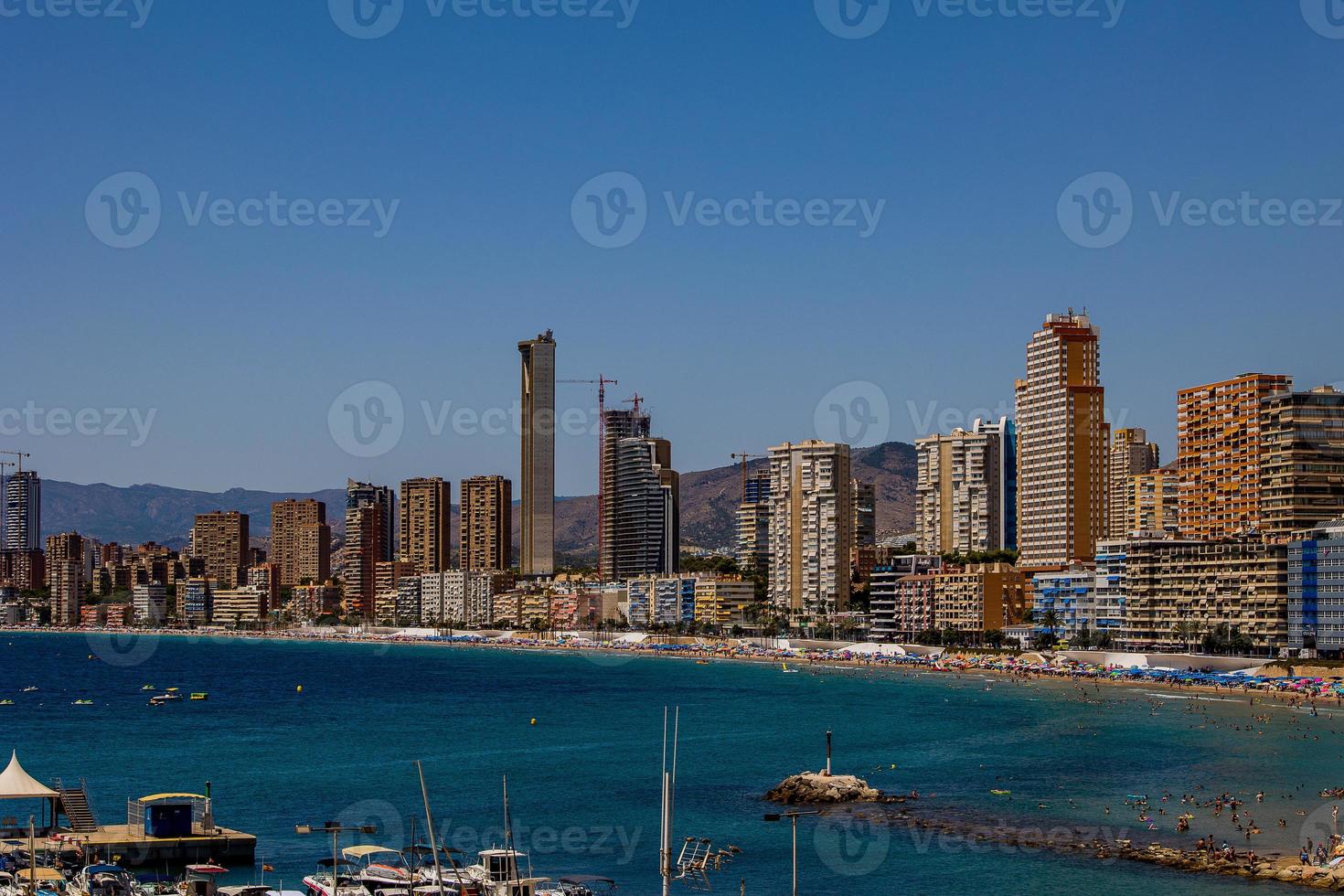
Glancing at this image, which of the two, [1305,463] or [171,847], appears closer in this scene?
[171,847]

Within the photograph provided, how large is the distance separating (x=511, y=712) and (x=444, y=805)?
48023mm

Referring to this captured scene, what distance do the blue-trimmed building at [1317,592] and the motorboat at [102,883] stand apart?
326ft

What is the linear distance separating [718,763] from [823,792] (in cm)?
1470

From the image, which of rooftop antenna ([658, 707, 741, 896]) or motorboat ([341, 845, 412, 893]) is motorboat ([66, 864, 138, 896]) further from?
rooftop antenna ([658, 707, 741, 896])

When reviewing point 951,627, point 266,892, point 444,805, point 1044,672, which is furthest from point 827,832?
point 951,627

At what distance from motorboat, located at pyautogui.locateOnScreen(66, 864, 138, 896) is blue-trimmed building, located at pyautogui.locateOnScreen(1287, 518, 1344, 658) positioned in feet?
326

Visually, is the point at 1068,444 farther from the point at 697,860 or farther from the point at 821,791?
the point at 697,860

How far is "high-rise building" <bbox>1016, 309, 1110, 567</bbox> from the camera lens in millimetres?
170750

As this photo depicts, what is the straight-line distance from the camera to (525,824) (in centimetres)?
5762

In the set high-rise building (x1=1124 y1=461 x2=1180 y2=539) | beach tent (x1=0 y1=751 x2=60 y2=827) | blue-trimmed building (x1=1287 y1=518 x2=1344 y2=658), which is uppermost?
high-rise building (x1=1124 y1=461 x2=1180 y2=539)

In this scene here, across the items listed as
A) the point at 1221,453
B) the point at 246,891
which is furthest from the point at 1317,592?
the point at 246,891

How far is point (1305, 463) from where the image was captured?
136 m

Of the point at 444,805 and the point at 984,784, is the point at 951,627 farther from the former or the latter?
the point at 444,805

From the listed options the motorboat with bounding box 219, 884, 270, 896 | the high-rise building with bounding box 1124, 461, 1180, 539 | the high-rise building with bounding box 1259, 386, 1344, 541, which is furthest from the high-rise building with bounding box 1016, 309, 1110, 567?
the motorboat with bounding box 219, 884, 270, 896
